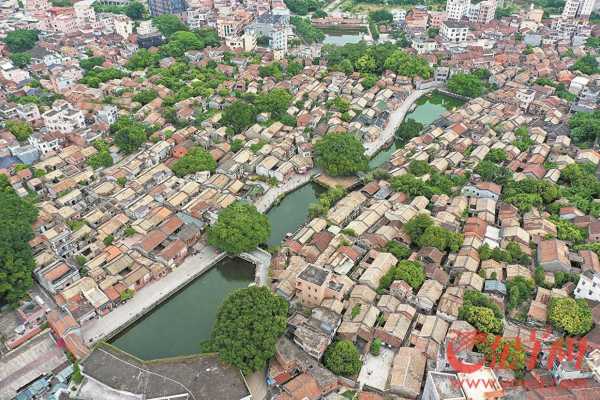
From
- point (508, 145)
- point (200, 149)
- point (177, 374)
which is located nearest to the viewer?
A: point (177, 374)

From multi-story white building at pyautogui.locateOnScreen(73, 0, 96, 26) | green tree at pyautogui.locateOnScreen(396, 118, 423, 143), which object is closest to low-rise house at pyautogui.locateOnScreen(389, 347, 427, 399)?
green tree at pyautogui.locateOnScreen(396, 118, 423, 143)

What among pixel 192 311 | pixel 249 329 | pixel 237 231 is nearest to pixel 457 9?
pixel 237 231

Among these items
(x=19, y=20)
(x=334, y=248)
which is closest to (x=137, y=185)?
(x=334, y=248)

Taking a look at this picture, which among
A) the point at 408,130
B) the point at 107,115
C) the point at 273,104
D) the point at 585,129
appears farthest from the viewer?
the point at 273,104

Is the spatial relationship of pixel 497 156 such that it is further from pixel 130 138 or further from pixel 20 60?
pixel 20 60

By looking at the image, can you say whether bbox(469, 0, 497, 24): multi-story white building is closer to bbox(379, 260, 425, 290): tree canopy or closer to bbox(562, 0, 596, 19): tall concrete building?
bbox(562, 0, 596, 19): tall concrete building

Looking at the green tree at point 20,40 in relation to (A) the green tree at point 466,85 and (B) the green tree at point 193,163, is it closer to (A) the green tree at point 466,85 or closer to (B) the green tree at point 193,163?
(B) the green tree at point 193,163

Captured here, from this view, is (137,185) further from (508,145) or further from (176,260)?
(508,145)
